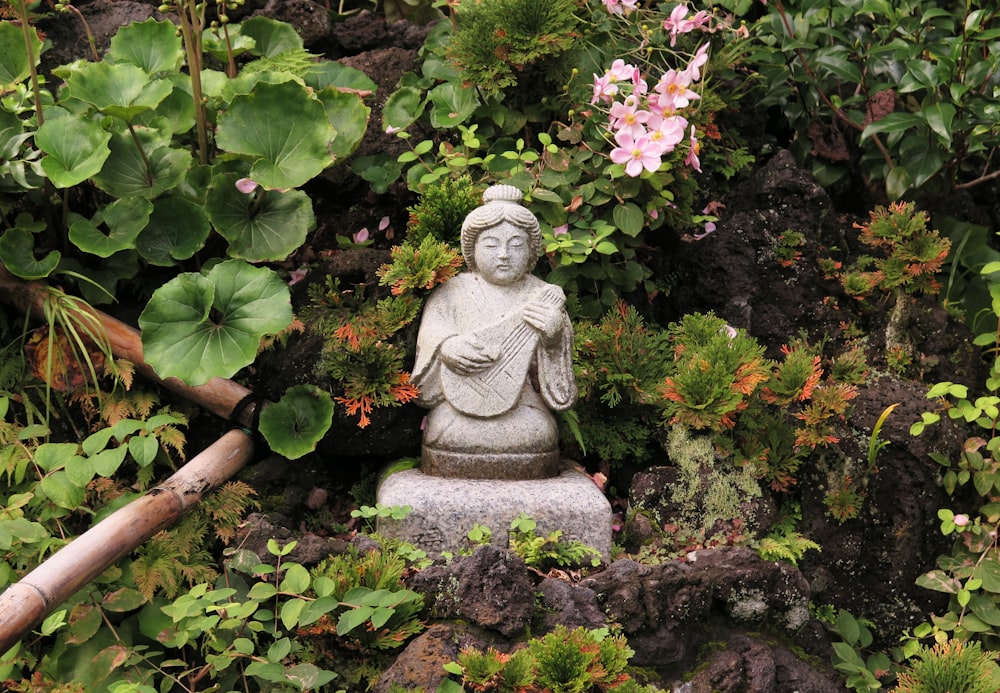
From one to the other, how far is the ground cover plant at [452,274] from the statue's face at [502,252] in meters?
0.17

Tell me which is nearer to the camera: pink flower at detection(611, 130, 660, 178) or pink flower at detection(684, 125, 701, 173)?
pink flower at detection(611, 130, 660, 178)

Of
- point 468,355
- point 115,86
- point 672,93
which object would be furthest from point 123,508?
point 672,93

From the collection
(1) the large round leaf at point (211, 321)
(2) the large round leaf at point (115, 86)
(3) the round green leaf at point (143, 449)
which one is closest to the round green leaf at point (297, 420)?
(1) the large round leaf at point (211, 321)

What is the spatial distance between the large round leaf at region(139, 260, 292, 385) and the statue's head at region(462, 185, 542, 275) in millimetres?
799

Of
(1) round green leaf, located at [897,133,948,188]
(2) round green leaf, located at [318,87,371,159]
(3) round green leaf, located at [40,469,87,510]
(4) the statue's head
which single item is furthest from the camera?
(1) round green leaf, located at [897,133,948,188]

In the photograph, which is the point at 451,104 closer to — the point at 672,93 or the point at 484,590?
the point at 672,93

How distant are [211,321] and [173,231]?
0.63m

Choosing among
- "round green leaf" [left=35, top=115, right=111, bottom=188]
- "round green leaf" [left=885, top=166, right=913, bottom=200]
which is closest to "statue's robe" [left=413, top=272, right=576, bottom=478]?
"round green leaf" [left=35, top=115, right=111, bottom=188]

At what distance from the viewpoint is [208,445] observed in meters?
4.24

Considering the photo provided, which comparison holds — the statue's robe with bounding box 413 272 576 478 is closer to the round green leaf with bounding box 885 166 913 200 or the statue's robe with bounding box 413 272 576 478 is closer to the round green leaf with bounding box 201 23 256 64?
the round green leaf with bounding box 201 23 256 64

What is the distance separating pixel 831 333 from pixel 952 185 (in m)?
1.26

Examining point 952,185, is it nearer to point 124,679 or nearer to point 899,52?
point 899,52

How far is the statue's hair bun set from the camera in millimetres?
4027

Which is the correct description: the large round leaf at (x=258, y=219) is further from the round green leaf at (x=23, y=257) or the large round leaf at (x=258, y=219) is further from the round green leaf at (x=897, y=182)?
the round green leaf at (x=897, y=182)
